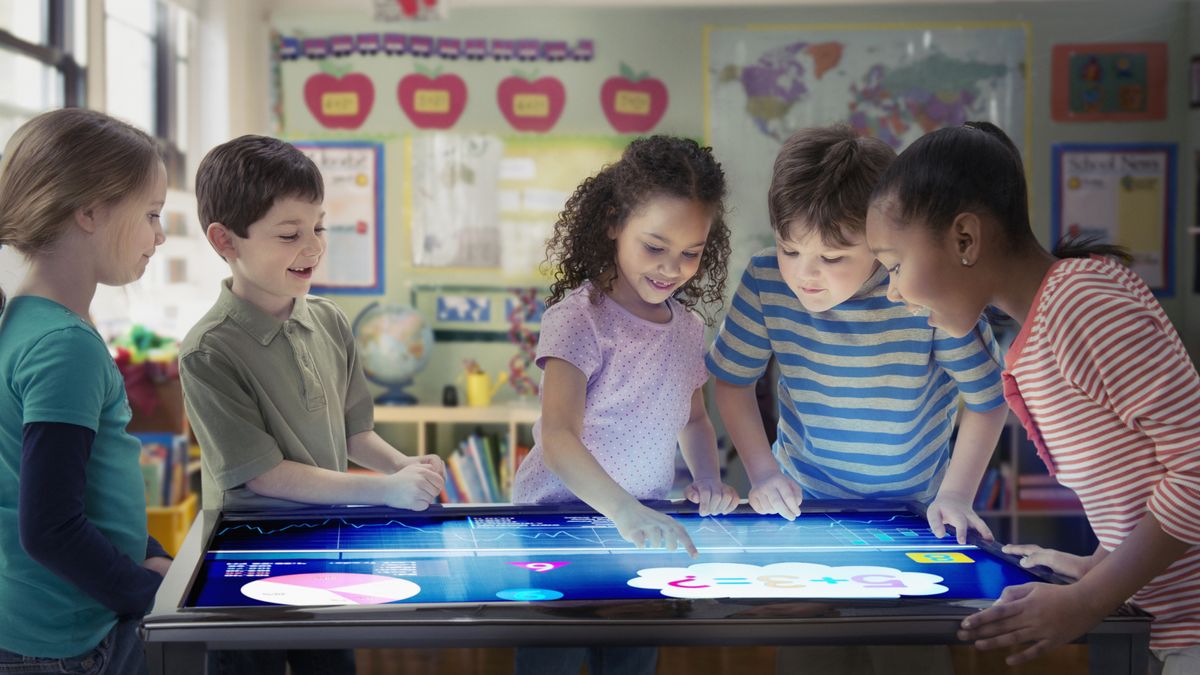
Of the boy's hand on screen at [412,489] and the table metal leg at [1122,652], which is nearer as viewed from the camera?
the table metal leg at [1122,652]

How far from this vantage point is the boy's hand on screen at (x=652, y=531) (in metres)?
1.41

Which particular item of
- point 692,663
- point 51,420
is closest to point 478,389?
point 692,663

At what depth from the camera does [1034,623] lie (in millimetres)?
1158

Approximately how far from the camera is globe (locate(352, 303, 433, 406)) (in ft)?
15.3

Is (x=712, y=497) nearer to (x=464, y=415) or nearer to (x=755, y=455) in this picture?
(x=755, y=455)

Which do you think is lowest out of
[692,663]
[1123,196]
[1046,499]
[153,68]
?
[692,663]

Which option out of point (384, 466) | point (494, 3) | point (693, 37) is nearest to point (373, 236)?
point (494, 3)

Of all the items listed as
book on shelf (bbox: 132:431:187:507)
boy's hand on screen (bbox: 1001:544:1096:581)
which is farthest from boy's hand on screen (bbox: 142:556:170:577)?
book on shelf (bbox: 132:431:187:507)

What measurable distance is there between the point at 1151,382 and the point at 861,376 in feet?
2.07

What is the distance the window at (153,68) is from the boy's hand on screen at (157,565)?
3090 mm

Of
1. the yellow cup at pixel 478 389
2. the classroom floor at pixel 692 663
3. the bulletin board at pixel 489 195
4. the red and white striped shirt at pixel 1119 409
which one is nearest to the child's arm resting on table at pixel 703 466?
the red and white striped shirt at pixel 1119 409

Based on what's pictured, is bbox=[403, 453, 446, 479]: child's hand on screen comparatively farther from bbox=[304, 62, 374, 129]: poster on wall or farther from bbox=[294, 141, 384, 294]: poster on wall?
bbox=[304, 62, 374, 129]: poster on wall

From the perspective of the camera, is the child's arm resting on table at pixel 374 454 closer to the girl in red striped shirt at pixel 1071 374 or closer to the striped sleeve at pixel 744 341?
the striped sleeve at pixel 744 341

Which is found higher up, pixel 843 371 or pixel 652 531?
pixel 843 371
